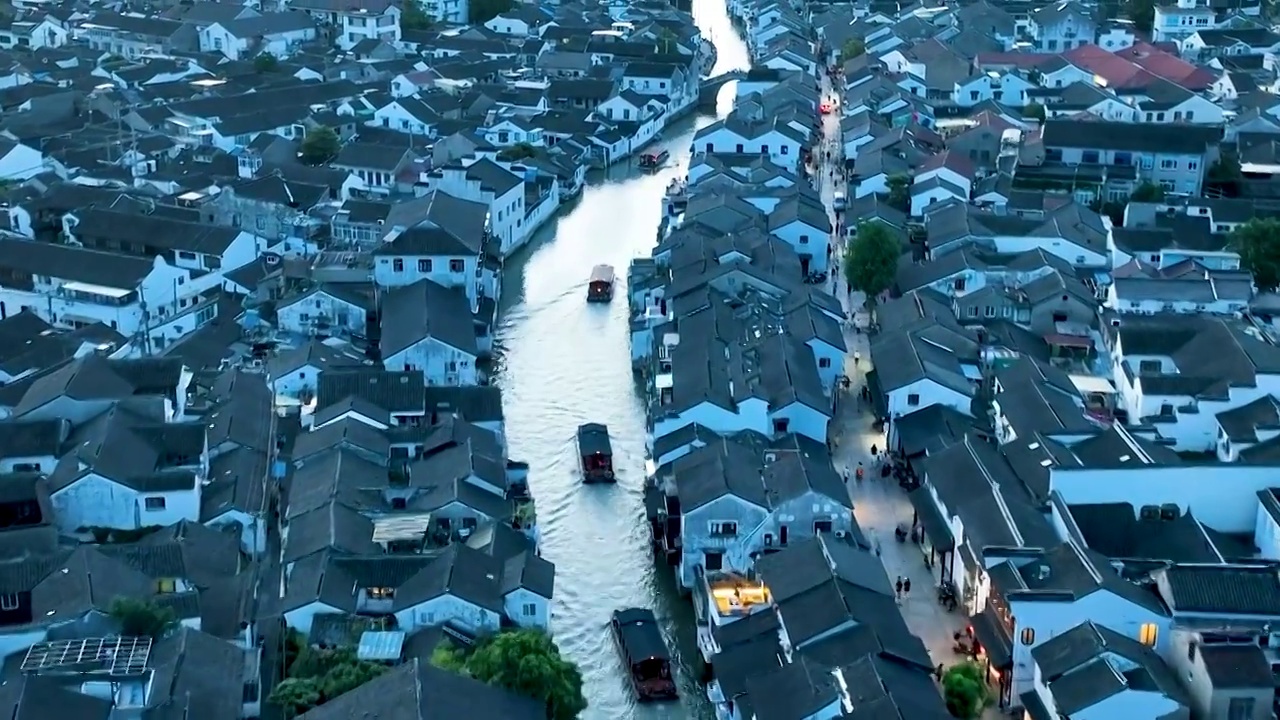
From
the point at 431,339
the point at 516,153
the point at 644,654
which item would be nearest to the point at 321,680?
the point at 644,654

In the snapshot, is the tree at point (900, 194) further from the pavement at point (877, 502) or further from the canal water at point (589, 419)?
the canal water at point (589, 419)

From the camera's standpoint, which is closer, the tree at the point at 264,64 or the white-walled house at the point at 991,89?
the white-walled house at the point at 991,89

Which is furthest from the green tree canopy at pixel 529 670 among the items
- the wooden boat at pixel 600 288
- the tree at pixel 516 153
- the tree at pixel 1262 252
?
the tree at pixel 516 153

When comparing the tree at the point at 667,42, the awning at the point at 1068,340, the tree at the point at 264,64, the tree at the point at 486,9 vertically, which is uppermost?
the awning at the point at 1068,340

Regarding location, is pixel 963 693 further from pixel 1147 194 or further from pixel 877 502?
pixel 1147 194

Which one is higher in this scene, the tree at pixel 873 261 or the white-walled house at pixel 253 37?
the tree at pixel 873 261

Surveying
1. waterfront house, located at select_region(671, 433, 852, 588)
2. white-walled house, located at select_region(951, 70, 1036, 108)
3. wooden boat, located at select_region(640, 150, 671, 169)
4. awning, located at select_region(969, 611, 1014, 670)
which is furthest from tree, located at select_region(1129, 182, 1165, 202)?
awning, located at select_region(969, 611, 1014, 670)
